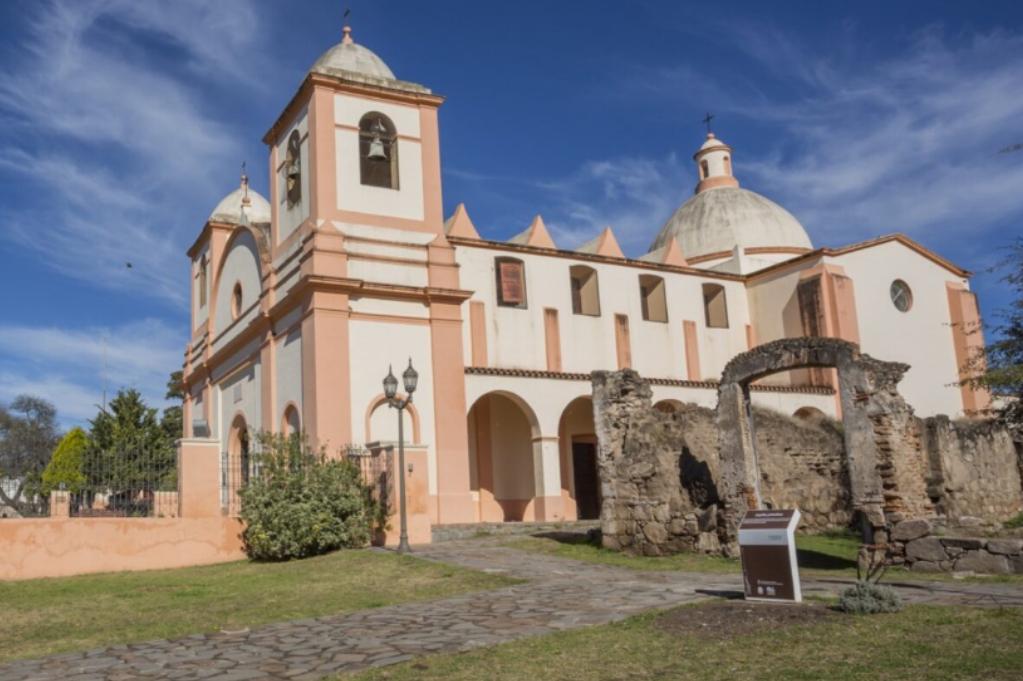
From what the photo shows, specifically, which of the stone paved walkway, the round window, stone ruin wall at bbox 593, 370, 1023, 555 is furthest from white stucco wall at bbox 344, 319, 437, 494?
the round window

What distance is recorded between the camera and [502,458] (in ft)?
84.4

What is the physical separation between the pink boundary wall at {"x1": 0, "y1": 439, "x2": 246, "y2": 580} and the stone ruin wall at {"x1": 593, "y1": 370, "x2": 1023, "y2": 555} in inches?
278

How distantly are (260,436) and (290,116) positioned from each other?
9766mm

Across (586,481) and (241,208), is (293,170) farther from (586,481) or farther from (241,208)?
(586,481)

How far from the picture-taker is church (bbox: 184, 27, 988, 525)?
2105cm

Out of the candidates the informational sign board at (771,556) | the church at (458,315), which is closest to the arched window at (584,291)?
the church at (458,315)

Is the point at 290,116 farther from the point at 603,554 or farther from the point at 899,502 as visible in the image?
the point at 899,502

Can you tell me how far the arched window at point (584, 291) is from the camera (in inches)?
1074

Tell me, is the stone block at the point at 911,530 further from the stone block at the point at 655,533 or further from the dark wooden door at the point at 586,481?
the dark wooden door at the point at 586,481

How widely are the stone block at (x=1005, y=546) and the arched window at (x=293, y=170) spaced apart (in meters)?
17.5

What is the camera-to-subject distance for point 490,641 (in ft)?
24.7

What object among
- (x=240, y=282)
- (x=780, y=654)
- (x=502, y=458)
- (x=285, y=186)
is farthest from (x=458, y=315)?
(x=780, y=654)

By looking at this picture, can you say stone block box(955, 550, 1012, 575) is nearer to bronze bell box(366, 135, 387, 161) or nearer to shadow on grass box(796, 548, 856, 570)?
shadow on grass box(796, 548, 856, 570)

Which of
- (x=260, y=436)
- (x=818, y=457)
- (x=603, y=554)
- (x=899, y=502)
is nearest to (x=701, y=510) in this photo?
(x=603, y=554)
